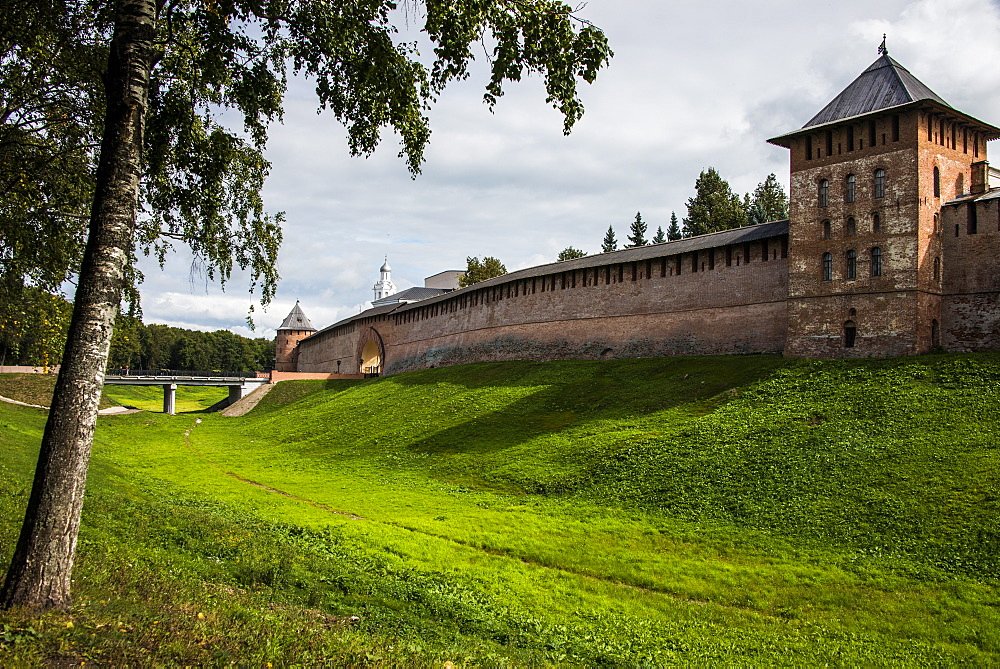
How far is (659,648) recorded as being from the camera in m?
9.16

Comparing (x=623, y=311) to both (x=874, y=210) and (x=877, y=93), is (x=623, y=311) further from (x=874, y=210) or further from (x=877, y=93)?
(x=877, y=93)

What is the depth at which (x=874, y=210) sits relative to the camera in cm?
2273

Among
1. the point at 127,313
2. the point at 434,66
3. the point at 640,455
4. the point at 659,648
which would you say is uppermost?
the point at 434,66

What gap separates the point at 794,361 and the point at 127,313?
20176 millimetres

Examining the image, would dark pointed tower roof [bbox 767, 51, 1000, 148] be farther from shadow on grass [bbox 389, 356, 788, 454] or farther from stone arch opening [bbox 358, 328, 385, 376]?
stone arch opening [bbox 358, 328, 385, 376]

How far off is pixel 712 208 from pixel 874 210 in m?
34.3

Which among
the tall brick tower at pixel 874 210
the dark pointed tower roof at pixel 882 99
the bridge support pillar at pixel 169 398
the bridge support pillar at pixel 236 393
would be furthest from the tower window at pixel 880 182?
the bridge support pillar at pixel 169 398

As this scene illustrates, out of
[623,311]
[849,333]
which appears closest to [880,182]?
[849,333]

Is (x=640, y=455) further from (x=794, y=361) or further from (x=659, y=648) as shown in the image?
(x=659, y=648)

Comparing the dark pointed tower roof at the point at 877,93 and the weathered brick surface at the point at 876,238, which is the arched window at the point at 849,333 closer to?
the weathered brick surface at the point at 876,238

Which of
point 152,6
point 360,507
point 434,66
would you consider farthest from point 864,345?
point 152,6

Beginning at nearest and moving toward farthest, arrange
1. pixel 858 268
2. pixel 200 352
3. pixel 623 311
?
pixel 858 268, pixel 623 311, pixel 200 352

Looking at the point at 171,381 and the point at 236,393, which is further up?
the point at 171,381

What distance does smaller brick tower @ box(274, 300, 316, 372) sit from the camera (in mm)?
80438
